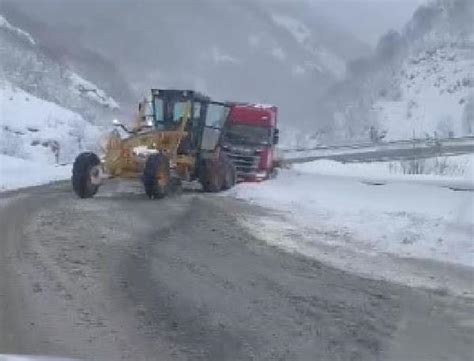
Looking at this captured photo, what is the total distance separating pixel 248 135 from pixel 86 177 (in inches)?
351

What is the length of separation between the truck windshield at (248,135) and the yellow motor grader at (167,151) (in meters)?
3.40

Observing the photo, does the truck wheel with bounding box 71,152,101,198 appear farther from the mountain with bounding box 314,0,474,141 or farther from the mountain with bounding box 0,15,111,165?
the mountain with bounding box 314,0,474,141

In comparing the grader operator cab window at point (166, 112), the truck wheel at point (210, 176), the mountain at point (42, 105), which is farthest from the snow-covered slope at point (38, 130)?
the truck wheel at point (210, 176)

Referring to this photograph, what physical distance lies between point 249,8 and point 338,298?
66.5 m

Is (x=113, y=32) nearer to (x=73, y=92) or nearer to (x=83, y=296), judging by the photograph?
(x=73, y=92)

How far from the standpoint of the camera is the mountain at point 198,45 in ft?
243

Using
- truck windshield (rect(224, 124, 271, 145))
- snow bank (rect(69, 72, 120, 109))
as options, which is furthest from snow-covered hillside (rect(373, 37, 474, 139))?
truck windshield (rect(224, 124, 271, 145))

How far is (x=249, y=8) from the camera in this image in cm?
7481

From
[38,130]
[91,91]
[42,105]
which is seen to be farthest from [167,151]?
[91,91]

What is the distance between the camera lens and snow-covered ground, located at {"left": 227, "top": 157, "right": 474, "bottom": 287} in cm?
1270

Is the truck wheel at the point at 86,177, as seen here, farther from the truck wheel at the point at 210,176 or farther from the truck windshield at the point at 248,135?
the truck windshield at the point at 248,135

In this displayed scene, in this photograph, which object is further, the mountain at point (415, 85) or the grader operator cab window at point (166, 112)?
the mountain at point (415, 85)

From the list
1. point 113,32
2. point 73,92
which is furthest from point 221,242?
point 113,32

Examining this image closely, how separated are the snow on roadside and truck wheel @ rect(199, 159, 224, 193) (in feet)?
16.7
